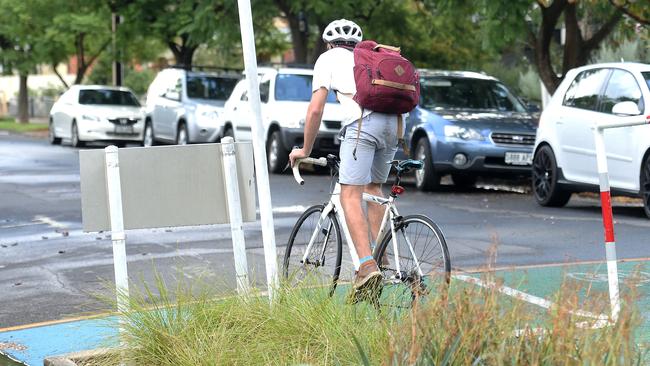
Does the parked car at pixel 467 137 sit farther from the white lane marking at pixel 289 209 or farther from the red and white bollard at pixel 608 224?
the red and white bollard at pixel 608 224

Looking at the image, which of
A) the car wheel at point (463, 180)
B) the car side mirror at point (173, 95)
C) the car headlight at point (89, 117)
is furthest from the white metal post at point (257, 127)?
the car headlight at point (89, 117)

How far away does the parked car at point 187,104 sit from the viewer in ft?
85.3

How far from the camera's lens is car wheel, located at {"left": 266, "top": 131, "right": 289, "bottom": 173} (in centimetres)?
2097

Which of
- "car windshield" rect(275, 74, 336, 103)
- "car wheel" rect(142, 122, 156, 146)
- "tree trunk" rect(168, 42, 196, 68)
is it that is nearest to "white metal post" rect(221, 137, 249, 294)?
"car windshield" rect(275, 74, 336, 103)

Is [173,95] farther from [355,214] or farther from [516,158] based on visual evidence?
[355,214]

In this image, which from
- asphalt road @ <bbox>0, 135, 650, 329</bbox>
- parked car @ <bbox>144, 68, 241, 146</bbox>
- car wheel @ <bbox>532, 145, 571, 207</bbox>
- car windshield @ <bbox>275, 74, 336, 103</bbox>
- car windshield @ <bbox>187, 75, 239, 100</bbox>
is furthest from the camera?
car windshield @ <bbox>187, 75, 239, 100</bbox>

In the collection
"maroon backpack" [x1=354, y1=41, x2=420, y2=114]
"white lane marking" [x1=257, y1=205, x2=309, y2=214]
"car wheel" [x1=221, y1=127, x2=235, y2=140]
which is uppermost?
"maroon backpack" [x1=354, y1=41, x2=420, y2=114]

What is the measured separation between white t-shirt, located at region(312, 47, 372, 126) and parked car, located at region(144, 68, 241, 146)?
17487 mm

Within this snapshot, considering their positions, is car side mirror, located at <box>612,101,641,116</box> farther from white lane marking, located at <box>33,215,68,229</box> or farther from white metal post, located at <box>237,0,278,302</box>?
white metal post, located at <box>237,0,278,302</box>

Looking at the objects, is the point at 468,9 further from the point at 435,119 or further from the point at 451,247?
the point at 451,247

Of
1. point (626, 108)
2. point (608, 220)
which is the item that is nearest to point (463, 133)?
point (626, 108)

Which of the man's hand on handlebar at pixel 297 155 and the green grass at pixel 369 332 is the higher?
the man's hand on handlebar at pixel 297 155

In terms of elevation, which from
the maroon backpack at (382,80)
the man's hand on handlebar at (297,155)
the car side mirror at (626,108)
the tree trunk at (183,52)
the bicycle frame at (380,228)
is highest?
the tree trunk at (183,52)

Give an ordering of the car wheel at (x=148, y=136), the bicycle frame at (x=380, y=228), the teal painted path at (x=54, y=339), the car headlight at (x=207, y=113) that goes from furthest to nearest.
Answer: the car wheel at (x=148, y=136)
the car headlight at (x=207, y=113)
the bicycle frame at (x=380, y=228)
the teal painted path at (x=54, y=339)
